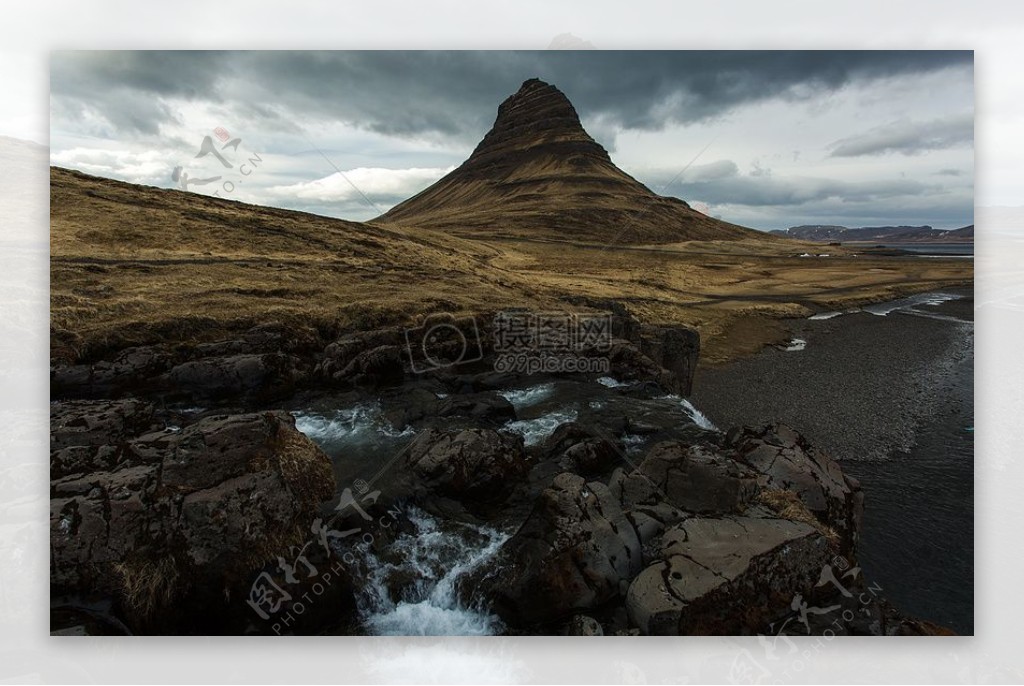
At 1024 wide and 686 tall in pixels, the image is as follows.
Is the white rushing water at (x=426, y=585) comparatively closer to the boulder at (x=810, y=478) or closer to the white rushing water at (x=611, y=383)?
the boulder at (x=810, y=478)

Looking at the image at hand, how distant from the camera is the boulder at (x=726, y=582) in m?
6.20

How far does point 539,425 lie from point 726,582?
7071 millimetres

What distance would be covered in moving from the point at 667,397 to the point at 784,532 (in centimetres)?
889

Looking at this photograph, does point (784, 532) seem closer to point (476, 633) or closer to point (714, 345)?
point (476, 633)

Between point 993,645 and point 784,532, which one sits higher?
point 784,532

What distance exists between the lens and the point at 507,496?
9438 mm

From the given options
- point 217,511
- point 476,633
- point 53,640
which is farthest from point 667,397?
point 53,640

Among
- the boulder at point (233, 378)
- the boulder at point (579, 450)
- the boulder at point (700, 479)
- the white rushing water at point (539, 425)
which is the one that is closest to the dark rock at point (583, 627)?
the boulder at point (700, 479)

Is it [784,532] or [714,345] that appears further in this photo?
[714,345]

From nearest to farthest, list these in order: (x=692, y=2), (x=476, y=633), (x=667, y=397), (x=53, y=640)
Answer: (x=53, y=640) < (x=476, y=633) < (x=692, y=2) < (x=667, y=397)

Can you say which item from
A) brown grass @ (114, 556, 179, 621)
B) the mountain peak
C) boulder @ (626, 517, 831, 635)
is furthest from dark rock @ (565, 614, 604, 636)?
the mountain peak

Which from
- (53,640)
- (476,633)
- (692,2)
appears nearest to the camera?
(53,640)

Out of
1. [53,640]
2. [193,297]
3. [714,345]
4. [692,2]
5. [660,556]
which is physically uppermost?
[692,2]

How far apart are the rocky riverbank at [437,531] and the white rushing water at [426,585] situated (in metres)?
0.03
